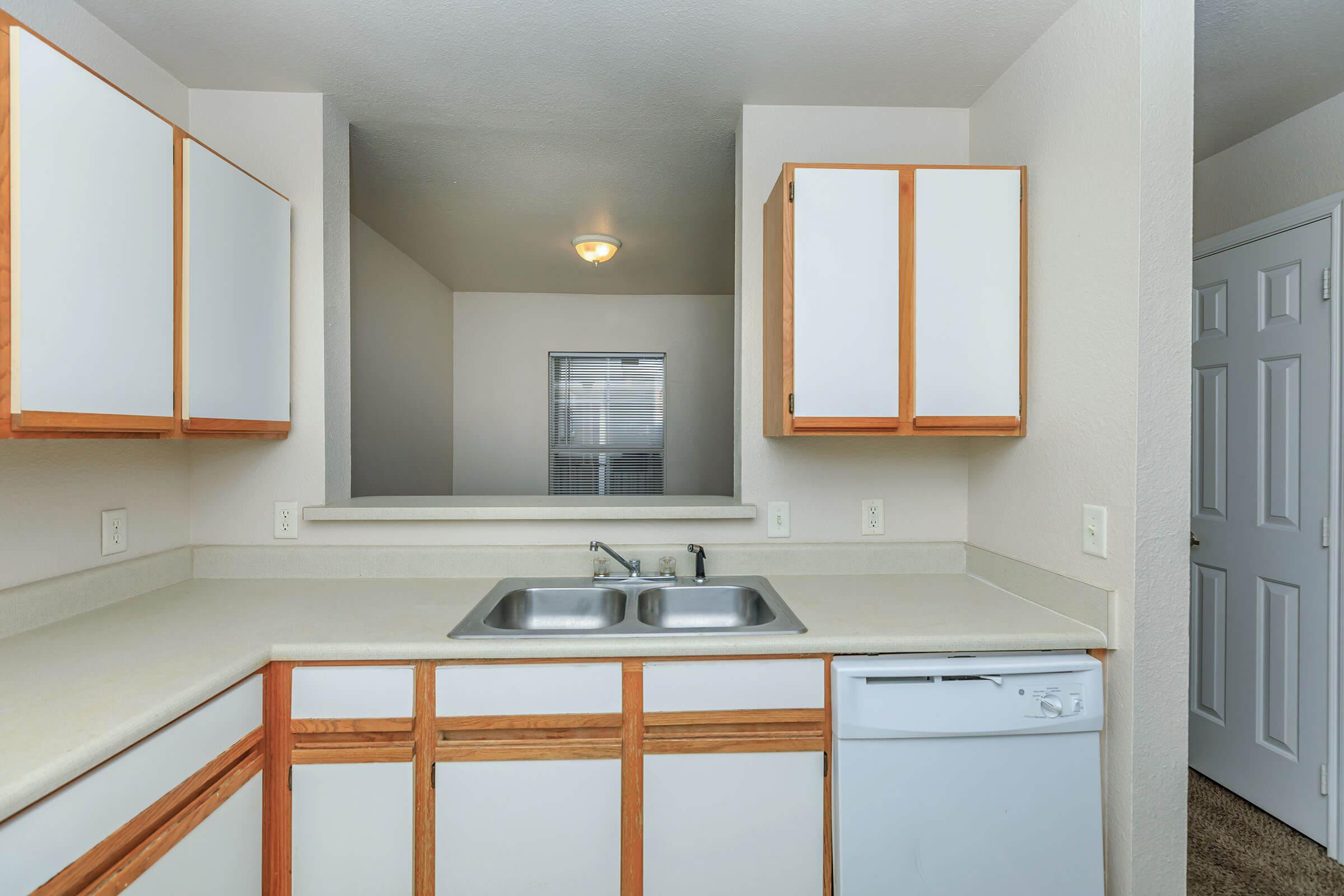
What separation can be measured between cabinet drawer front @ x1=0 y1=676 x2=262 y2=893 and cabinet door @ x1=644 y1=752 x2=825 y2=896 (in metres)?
0.84

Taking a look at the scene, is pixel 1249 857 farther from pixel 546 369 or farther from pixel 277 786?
pixel 546 369

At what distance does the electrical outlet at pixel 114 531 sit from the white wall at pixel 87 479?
1cm

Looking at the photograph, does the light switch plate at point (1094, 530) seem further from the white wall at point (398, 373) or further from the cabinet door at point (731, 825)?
the white wall at point (398, 373)

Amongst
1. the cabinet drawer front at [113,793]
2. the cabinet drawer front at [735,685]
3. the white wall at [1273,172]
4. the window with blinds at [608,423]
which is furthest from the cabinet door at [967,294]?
the window with blinds at [608,423]

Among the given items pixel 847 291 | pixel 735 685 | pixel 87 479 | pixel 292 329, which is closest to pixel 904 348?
pixel 847 291

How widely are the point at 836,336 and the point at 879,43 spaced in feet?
2.62

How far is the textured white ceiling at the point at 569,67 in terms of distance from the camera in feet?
5.13

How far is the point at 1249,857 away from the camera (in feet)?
6.31

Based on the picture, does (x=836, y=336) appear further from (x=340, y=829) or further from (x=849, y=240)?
(x=340, y=829)

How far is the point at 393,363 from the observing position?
3.70m

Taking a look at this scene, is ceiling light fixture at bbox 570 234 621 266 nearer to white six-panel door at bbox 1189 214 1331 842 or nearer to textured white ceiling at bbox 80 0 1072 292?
textured white ceiling at bbox 80 0 1072 292

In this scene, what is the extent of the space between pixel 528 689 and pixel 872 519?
47.3 inches

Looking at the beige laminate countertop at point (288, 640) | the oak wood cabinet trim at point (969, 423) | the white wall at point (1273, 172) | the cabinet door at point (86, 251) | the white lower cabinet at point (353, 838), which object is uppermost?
the white wall at point (1273, 172)

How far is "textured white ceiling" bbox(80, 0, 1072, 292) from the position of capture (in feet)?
5.13
